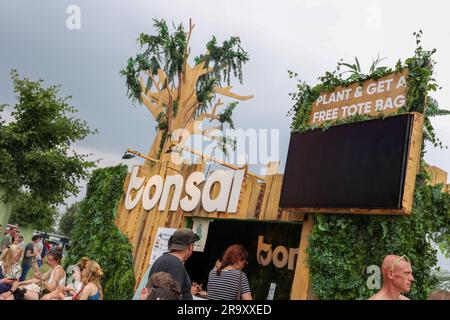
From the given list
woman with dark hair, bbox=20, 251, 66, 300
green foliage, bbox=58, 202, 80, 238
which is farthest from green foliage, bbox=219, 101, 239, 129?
green foliage, bbox=58, 202, 80, 238

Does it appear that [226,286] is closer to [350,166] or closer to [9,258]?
[350,166]

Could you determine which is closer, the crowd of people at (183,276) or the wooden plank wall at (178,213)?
the crowd of people at (183,276)

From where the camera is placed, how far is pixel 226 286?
13.9ft

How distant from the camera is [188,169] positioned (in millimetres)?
8617

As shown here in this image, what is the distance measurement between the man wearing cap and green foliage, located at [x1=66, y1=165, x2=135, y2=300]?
5360 mm

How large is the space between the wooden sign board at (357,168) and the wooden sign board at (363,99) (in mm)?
343

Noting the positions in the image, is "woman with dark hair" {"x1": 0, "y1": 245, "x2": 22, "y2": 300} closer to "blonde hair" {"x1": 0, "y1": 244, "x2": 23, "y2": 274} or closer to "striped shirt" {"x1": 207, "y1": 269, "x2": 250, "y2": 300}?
"blonde hair" {"x1": 0, "y1": 244, "x2": 23, "y2": 274}

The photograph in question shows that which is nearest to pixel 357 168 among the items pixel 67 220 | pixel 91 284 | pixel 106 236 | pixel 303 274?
pixel 303 274

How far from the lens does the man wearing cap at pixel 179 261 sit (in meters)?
3.37

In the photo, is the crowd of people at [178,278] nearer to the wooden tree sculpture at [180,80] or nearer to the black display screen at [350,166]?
the black display screen at [350,166]

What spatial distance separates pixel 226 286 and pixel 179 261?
3.19 feet

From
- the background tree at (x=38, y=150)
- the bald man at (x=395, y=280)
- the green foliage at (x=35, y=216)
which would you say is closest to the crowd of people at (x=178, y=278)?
the bald man at (x=395, y=280)

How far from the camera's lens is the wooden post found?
5.90 m
